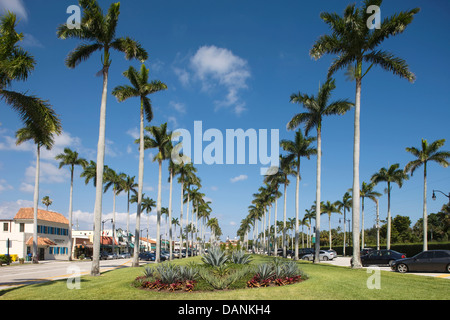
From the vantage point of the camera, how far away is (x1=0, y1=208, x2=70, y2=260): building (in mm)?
52500

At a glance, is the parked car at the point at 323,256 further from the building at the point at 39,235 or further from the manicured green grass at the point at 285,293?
the building at the point at 39,235

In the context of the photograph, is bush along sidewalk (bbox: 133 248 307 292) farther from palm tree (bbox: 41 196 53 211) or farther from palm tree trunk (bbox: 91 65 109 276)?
palm tree (bbox: 41 196 53 211)

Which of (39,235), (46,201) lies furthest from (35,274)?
(46,201)

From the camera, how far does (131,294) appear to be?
1088 centimetres

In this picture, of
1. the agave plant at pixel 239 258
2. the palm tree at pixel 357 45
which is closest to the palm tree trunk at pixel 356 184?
the palm tree at pixel 357 45

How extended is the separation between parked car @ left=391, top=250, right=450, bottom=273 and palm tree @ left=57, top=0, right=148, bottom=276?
19.1 m

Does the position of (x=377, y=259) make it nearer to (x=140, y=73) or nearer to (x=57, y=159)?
(x=140, y=73)

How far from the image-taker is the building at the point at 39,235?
52.5 metres

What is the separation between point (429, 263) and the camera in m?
20.0

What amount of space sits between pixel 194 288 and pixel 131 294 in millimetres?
2105

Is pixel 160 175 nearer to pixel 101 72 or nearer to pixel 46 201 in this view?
Answer: pixel 101 72

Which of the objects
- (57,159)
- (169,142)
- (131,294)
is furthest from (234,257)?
(57,159)

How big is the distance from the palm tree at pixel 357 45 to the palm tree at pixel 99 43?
13651 mm

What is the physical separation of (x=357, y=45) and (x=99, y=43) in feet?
56.5
